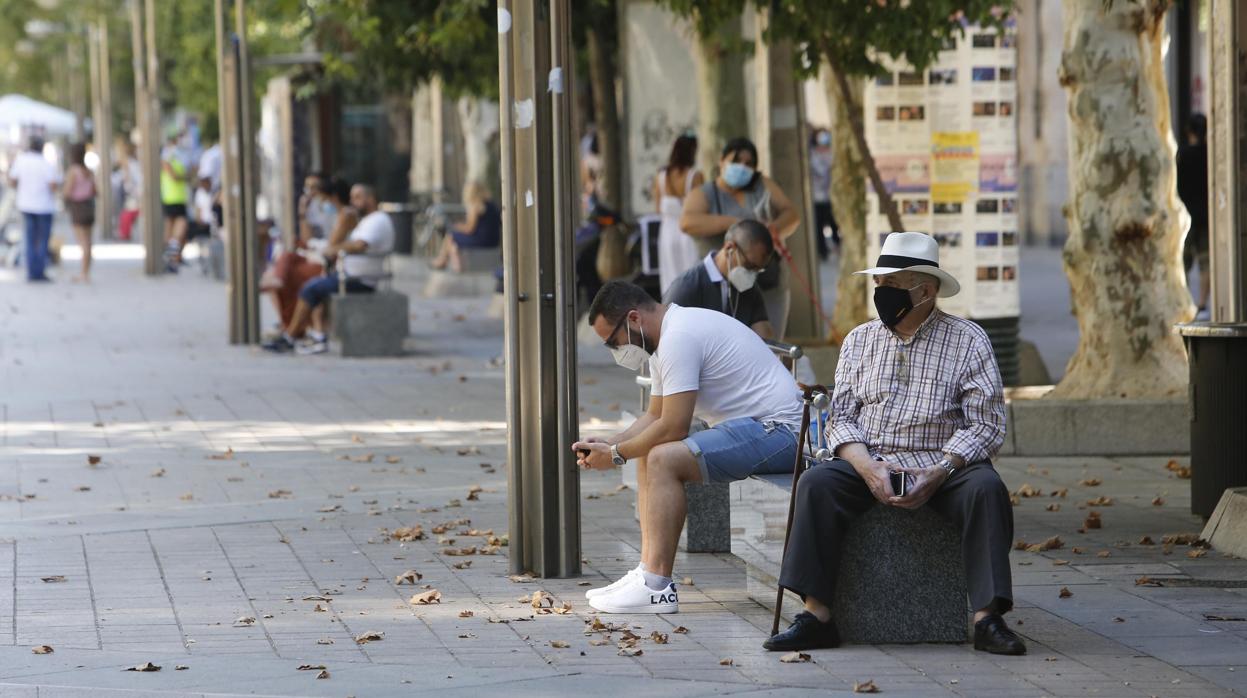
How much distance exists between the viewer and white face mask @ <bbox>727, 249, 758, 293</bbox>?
9.24 metres

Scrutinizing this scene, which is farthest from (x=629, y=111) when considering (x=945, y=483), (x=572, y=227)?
(x=945, y=483)

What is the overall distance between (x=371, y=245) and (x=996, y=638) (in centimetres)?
1135

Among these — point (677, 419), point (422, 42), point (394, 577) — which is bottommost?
point (394, 577)

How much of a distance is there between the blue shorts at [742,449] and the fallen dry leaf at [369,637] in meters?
1.27

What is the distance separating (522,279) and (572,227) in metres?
0.27

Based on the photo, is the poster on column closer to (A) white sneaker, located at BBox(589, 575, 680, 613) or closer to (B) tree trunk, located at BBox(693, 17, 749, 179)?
(B) tree trunk, located at BBox(693, 17, 749, 179)

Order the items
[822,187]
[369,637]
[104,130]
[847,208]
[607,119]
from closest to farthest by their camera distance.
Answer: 1. [369,637]
2. [847,208]
3. [607,119]
4. [822,187]
5. [104,130]

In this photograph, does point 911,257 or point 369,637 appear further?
point 369,637

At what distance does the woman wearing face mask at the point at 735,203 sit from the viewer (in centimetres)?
1226

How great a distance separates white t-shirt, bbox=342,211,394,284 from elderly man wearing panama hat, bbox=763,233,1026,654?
10792mm

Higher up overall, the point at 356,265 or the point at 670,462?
the point at 356,265

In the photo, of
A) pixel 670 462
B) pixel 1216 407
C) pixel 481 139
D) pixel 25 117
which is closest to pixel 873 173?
pixel 1216 407

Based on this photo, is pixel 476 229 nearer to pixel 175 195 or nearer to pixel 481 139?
pixel 481 139

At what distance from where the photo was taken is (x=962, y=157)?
13.6 m
